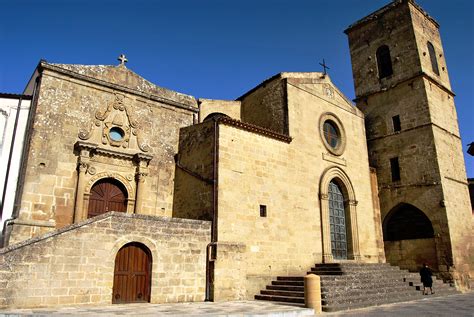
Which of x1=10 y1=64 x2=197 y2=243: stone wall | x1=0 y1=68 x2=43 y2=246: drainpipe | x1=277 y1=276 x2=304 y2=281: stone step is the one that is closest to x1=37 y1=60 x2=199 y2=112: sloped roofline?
x1=10 y1=64 x2=197 y2=243: stone wall

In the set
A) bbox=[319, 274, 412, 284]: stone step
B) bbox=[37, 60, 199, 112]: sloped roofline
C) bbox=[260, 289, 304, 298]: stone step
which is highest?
bbox=[37, 60, 199, 112]: sloped roofline

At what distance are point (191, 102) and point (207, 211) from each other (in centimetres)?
566

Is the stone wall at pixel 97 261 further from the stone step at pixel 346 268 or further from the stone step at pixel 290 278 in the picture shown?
the stone step at pixel 346 268

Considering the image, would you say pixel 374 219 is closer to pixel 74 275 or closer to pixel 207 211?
pixel 207 211

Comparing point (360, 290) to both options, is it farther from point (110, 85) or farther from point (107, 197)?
point (110, 85)

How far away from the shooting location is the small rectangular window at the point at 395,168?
1783 centimetres

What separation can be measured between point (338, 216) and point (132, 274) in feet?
29.8

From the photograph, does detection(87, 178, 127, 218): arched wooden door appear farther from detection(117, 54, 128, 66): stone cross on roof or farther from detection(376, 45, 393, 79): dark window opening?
detection(376, 45, 393, 79): dark window opening

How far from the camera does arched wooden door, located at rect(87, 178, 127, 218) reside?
39.5 feet

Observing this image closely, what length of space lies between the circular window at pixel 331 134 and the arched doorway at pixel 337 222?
1.78 meters

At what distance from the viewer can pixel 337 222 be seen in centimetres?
1527

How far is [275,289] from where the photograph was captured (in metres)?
11.1

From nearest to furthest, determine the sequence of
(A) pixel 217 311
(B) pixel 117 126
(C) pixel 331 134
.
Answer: (A) pixel 217 311, (B) pixel 117 126, (C) pixel 331 134

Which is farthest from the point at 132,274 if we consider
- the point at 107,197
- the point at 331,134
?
the point at 331,134
